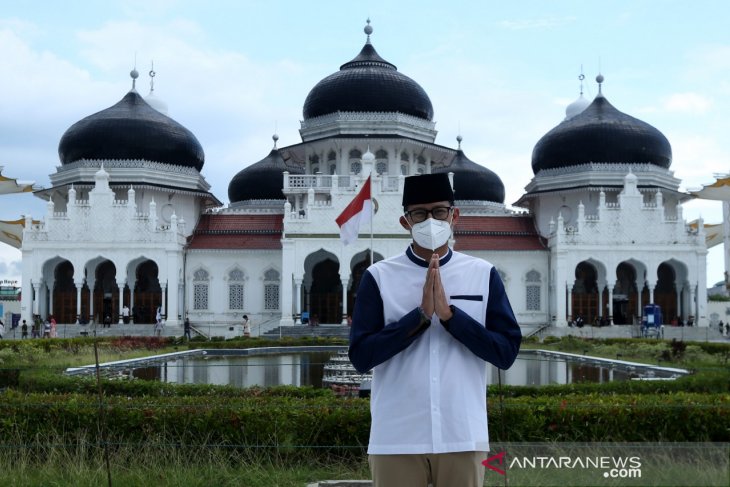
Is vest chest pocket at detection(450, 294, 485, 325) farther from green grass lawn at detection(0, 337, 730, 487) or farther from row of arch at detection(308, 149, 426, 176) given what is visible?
row of arch at detection(308, 149, 426, 176)

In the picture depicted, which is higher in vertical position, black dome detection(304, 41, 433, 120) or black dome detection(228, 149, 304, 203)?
black dome detection(304, 41, 433, 120)

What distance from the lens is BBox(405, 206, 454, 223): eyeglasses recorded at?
143 inches

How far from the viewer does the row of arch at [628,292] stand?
122ft

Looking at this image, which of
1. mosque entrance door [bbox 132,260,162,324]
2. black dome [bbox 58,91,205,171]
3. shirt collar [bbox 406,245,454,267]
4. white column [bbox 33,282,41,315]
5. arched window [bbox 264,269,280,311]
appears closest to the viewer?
shirt collar [bbox 406,245,454,267]

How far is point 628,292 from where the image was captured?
127 ft

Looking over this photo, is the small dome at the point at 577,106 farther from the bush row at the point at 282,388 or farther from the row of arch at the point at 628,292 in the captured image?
the bush row at the point at 282,388

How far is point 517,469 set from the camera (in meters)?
3.41

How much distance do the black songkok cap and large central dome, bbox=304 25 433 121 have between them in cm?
3675

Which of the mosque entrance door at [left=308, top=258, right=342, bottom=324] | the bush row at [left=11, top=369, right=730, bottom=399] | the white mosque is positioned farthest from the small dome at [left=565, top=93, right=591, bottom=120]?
the bush row at [left=11, top=369, right=730, bottom=399]

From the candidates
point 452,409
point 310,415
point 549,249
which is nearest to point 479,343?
point 452,409

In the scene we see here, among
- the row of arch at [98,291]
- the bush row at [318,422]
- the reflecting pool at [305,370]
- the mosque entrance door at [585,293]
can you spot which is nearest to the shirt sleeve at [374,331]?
the bush row at [318,422]

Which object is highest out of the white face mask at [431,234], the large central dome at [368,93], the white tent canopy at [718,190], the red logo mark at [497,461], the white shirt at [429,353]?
the large central dome at [368,93]

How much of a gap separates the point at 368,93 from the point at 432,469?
37.5m

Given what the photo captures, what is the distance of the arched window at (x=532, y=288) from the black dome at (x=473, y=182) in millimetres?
10437
